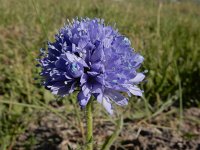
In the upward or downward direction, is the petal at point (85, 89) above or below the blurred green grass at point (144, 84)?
below

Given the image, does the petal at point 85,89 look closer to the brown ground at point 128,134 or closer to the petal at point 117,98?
the petal at point 117,98

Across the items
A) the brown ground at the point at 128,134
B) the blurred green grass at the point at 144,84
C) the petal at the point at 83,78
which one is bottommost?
the brown ground at the point at 128,134

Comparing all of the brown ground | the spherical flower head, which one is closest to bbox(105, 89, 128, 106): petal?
the spherical flower head

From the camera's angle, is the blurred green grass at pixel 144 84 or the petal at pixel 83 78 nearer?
the petal at pixel 83 78

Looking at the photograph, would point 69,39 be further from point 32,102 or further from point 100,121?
point 32,102

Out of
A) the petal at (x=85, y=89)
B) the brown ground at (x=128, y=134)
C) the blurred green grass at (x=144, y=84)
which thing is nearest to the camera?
the petal at (x=85, y=89)

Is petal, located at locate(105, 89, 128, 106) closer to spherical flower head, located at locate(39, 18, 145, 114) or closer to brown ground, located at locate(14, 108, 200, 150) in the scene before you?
spherical flower head, located at locate(39, 18, 145, 114)

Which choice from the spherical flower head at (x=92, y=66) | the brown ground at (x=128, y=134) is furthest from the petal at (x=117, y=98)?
the brown ground at (x=128, y=134)

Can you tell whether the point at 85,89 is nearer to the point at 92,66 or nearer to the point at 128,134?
the point at 92,66

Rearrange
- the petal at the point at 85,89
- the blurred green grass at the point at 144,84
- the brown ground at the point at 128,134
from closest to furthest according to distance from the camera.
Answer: the petal at the point at 85,89 < the brown ground at the point at 128,134 < the blurred green grass at the point at 144,84
